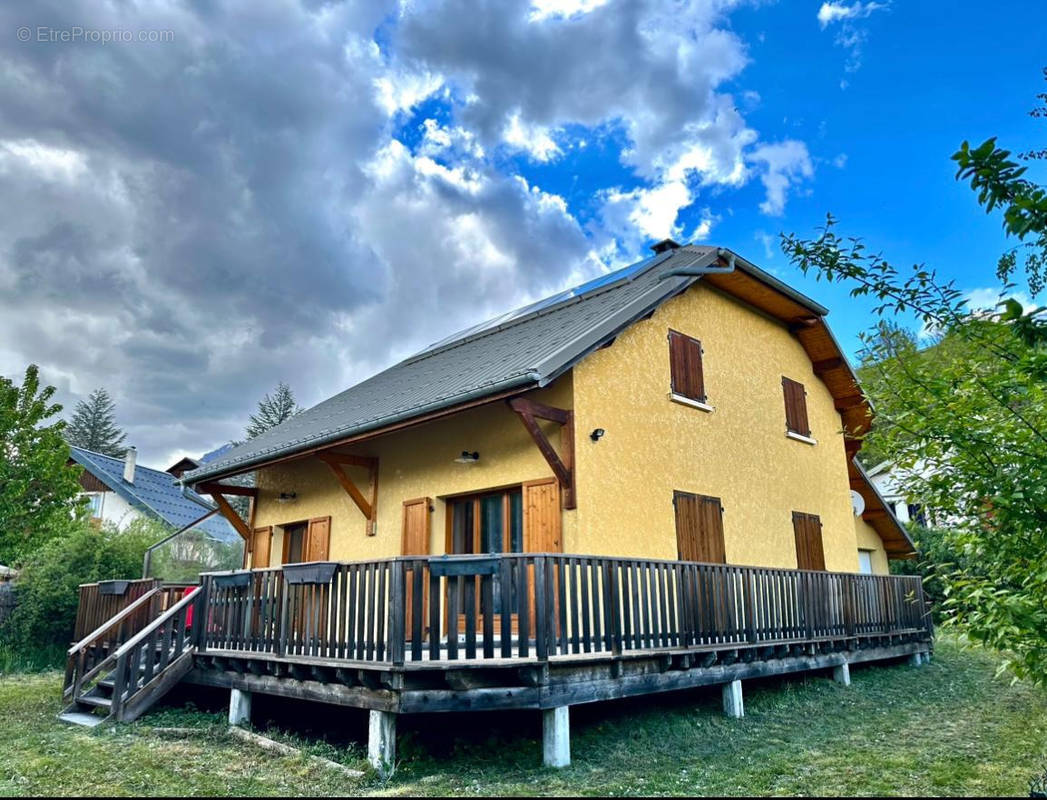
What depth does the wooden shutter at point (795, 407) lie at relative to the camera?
43.2 feet

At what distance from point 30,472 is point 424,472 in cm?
837

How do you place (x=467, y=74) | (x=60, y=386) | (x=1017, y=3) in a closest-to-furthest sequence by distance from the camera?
(x=1017, y=3), (x=467, y=74), (x=60, y=386)

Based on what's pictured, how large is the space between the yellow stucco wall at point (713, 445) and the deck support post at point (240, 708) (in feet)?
13.2

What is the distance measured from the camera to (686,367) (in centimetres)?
1088

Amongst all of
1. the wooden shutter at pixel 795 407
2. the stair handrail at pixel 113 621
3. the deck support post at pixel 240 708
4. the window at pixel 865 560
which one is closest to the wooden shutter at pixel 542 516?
the deck support post at pixel 240 708

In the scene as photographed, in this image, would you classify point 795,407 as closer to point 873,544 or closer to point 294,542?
point 873,544

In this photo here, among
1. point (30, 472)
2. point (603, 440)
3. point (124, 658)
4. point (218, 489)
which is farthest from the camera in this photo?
point (30, 472)

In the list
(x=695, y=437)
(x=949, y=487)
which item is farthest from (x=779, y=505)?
(x=949, y=487)

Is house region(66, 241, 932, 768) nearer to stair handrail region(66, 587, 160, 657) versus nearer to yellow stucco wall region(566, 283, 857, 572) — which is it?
yellow stucco wall region(566, 283, 857, 572)

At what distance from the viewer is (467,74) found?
1316 cm

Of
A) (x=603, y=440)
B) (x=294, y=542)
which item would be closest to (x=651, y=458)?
(x=603, y=440)

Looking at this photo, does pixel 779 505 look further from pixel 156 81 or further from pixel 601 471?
pixel 156 81

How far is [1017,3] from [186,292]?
16.9m

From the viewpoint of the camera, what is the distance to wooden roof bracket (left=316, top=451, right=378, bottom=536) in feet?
34.3
